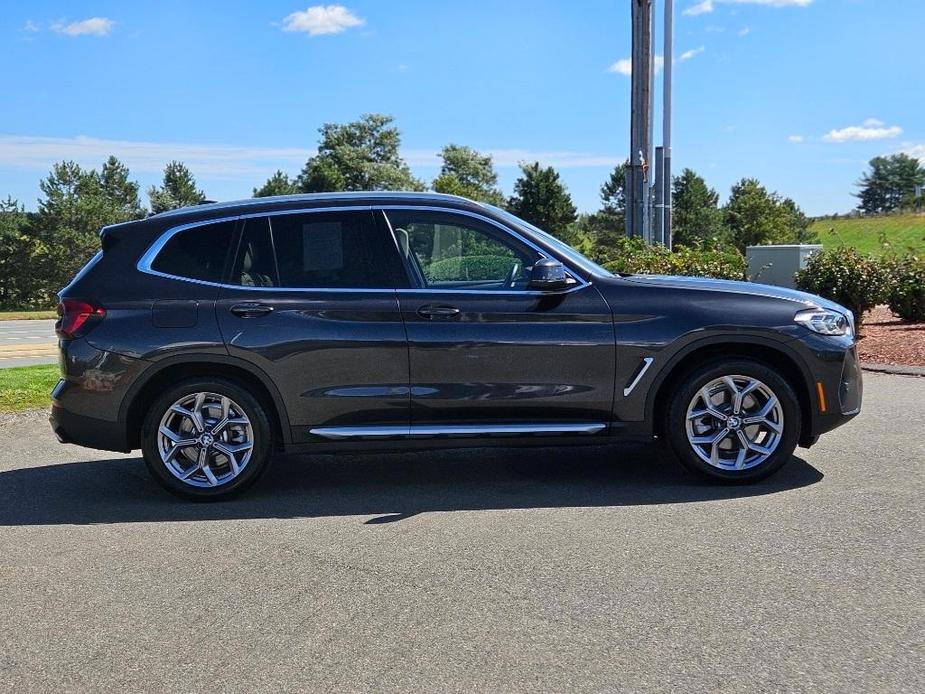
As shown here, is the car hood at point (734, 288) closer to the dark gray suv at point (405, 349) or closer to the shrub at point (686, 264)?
the dark gray suv at point (405, 349)

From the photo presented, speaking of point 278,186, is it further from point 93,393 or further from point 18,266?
point 93,393

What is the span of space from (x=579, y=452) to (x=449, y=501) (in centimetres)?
159

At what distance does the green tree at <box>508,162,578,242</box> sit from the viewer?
8433 centimetres

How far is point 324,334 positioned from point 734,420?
2471 mm

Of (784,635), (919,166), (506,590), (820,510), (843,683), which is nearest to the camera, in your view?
(843,683)

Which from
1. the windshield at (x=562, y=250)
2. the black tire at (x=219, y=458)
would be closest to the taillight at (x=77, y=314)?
the black tire at (x=219, y=458)

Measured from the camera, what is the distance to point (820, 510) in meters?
5.04

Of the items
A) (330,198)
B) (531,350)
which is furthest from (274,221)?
(531,350)

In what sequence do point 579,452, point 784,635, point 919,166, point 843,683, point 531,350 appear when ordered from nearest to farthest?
point 843,683
point 784,635
point 531,350
point 579,452
point 919,166

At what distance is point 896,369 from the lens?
408 inches

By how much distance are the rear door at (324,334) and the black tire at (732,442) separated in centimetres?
160

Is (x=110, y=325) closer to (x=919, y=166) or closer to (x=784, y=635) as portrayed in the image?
(x=784, y=635)

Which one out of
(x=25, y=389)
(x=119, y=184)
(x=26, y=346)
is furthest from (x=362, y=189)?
(x=25, y=389)

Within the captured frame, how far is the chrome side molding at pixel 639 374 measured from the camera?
5461 mm
